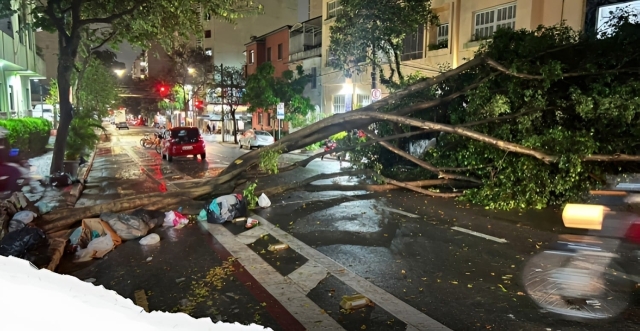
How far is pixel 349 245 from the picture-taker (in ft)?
24.1

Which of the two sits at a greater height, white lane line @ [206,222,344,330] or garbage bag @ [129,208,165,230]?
garbage bag @ [129,208,165,230]

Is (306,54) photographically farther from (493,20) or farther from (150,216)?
(150,216)

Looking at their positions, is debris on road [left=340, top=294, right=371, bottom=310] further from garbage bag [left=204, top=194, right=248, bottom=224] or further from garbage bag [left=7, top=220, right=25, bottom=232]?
garbage bag [left=7, top=220, right=25, bottom=232]

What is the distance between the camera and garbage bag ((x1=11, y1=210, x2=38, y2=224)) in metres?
7.78

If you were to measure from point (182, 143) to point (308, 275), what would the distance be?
62.1 feet

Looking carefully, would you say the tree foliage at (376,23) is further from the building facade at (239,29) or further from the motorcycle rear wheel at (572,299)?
the building facade at (239,29)

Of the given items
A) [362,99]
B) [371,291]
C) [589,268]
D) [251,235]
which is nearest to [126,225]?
[251,235]

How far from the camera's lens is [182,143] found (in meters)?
23.3

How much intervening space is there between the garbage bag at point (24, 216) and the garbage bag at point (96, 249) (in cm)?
166

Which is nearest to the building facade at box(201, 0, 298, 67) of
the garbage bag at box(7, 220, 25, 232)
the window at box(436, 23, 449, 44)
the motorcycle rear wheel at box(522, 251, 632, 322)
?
the window at box(436, 23, 449, 44)

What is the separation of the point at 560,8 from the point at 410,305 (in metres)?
15.4

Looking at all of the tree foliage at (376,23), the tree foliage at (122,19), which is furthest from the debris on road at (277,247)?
the tree foliage at (376,23)

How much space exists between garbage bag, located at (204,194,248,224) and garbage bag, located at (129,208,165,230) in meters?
0.92

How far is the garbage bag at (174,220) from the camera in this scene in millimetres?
8701
